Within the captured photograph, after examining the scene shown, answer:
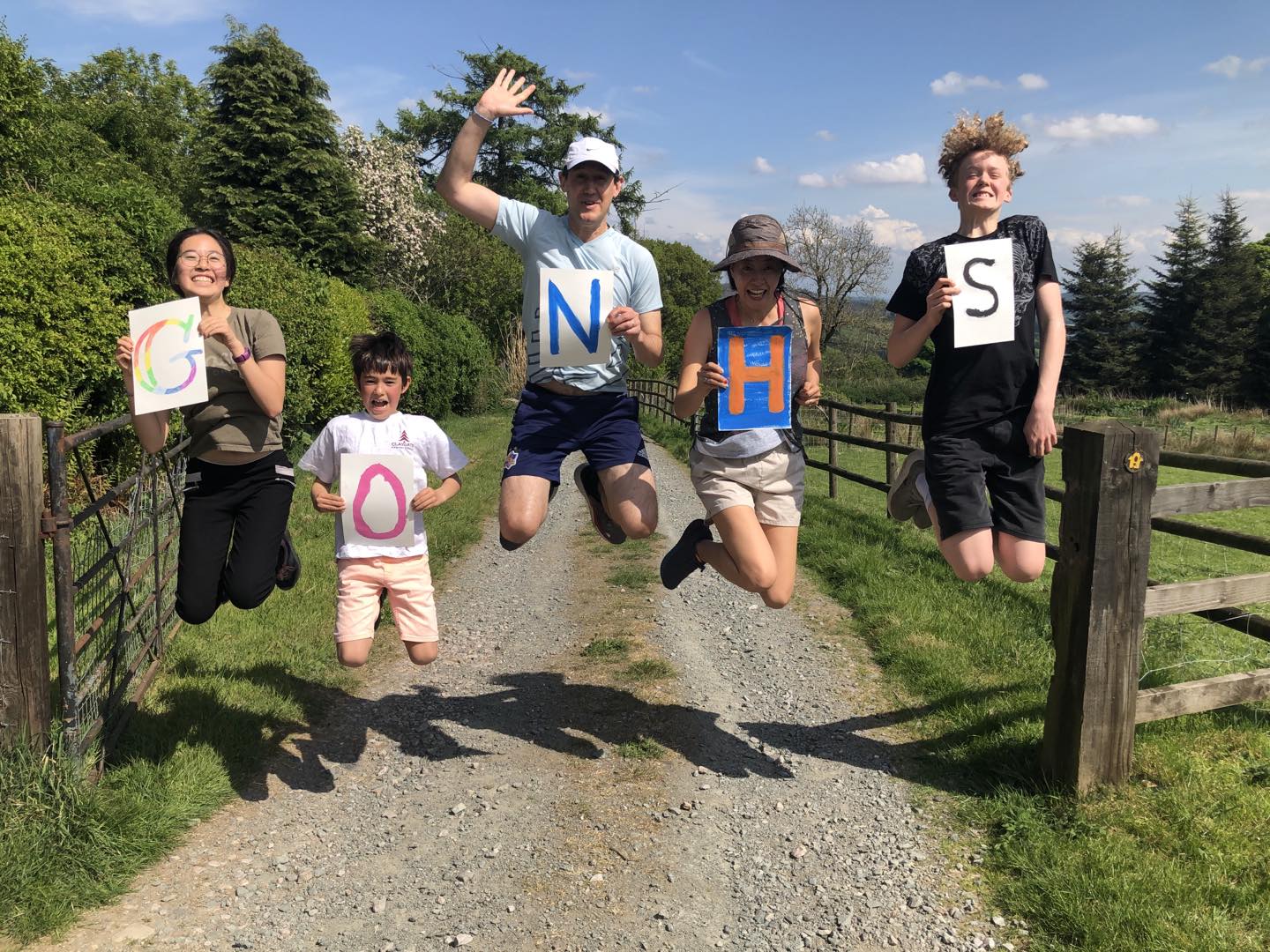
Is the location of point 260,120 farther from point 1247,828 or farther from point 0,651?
point 1247,828

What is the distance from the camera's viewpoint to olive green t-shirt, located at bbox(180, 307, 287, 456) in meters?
3.99

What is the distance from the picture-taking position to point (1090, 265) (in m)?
56.1

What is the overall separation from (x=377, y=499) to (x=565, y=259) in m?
1.49

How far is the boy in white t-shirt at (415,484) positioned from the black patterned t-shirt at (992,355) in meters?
2.37

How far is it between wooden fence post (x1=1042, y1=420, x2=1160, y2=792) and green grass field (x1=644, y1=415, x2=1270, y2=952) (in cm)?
25

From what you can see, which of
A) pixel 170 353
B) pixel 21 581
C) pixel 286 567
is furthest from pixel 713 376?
pixel 21 581

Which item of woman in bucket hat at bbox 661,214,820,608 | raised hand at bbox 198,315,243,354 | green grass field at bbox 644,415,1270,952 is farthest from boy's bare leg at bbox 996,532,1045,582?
raised hand at bbox 198,315,243,354

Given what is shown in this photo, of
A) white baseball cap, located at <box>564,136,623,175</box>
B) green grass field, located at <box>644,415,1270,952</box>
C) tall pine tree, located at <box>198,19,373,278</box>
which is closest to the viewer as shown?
green grass field, located at <box>644,415,1270,952</box>

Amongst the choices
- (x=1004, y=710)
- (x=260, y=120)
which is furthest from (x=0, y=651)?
(x=260, y=120)

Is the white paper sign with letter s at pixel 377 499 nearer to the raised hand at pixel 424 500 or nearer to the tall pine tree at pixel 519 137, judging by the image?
the raised hand at pixel 424 500

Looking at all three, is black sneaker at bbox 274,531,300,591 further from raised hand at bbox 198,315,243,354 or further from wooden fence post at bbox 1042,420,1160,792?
wooden fence post at bbox 1042,420,1160,792

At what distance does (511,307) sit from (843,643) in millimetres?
32766

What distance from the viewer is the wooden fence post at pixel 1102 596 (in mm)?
3764

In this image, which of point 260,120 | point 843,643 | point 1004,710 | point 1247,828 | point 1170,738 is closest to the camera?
point 1247,828
